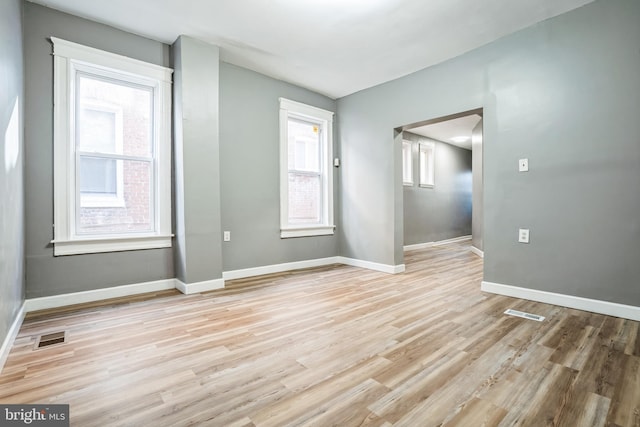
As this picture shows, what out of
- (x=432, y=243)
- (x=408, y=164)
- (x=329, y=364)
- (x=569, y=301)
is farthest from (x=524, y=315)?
(x=432, y=243)

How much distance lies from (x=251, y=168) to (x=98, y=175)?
167cm

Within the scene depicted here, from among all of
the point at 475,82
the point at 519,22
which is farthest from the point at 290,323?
the point at 519,22

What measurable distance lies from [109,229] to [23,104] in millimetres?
1279

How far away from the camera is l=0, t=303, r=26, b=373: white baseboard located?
1742mm

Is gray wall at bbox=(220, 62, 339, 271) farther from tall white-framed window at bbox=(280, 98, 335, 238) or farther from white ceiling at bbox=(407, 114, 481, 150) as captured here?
white ceiling at bbox=(407, 114, 481, 150)

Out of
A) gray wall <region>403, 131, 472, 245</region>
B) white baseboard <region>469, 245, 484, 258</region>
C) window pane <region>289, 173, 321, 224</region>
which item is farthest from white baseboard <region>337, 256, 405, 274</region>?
gray wall <region>403, 131, 472, 245</region>

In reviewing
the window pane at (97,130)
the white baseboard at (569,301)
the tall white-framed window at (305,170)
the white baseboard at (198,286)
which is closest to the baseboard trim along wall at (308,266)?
the white baseboard at (198,286)

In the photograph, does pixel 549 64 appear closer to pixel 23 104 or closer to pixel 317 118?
pixel 317 118

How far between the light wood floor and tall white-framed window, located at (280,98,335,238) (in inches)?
71.6

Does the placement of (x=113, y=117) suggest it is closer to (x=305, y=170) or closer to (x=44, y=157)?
(x=44, y=157)

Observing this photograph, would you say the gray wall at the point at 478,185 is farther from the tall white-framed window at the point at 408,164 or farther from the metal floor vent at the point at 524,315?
the metal floor vent at the point at 524,315

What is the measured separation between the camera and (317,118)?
4750mm

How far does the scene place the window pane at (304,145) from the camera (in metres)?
4.58

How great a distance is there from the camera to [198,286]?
327 centimetres
